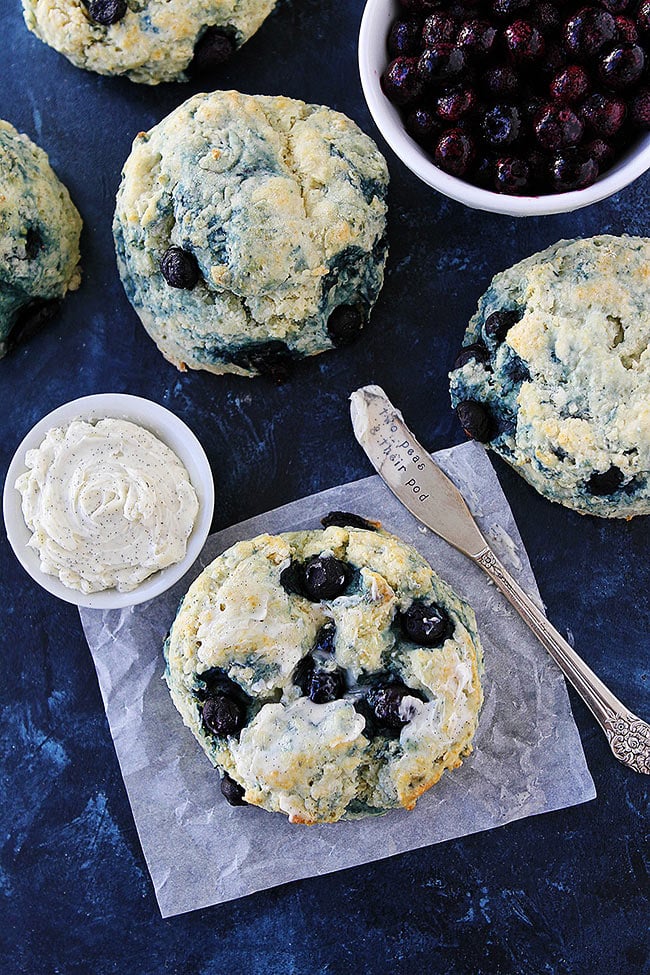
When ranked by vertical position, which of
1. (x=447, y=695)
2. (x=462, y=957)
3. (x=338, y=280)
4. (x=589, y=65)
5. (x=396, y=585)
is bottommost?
(x=462, y=957)

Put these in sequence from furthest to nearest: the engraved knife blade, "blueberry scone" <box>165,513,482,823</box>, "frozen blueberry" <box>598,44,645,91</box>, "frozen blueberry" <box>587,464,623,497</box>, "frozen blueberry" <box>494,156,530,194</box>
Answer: the engraved knife blade → "frozen blueberry" <box>587,464,623,497</box> → "blueberry scone" <box>165,513,482,823</box> → "frozen blueberry" <box>494,156,530,194</box> → "frozen blueberry" <box>598,44,645,91</box>

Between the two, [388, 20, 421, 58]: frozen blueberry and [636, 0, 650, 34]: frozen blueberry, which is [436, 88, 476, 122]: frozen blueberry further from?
[636, 0, 650, 34]: frozen blueberry

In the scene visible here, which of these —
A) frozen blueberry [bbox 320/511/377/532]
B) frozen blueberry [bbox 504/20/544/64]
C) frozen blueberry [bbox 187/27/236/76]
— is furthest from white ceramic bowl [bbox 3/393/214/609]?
frozen blueberry [bbox 504/20/544/64]

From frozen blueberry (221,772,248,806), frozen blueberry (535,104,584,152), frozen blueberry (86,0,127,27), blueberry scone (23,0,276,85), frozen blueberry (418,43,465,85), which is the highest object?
frozen blueberry (86,0,127,27)

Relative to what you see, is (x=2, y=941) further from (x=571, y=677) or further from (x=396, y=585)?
(x=571, y=677)

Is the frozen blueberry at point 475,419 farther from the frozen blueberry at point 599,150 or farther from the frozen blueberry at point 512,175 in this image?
the frozen blueberry at point 599,150

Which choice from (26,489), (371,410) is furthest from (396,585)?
(26,489)

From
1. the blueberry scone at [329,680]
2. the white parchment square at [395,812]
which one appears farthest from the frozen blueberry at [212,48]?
the blueberry scone at [329,680]

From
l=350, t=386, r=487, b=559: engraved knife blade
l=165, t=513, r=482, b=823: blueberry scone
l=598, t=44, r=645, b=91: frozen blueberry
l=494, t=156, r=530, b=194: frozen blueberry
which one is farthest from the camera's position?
l=350, t=386, r=487, b=559: engraved knife blade
